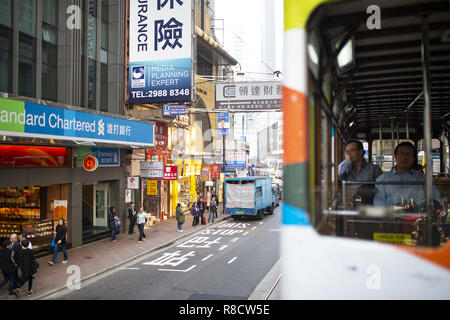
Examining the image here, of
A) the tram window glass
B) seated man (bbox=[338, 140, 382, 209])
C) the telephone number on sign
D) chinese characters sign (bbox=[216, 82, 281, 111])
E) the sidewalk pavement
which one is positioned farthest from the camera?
chinese characters sign (bbox=[216, 82, 281, 111])

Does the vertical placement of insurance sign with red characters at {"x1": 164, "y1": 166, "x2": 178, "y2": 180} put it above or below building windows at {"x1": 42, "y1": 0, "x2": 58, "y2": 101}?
below

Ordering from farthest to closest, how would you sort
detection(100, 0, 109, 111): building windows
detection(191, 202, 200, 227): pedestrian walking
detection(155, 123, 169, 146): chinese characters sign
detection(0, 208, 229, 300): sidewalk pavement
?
1. detection(191, 202, 200, 227): pedestrian walking
2. detection(155, 123, 169, 146): chinese characters sign
3. detection(100, 0, 109, 111): building windows
4. detection(0, 208, 229, 300): sidewalk pavement

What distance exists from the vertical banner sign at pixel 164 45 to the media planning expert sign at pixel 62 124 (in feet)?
7.66

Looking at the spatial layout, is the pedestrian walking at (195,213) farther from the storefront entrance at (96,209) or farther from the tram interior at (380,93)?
the tram interior at (380,93)

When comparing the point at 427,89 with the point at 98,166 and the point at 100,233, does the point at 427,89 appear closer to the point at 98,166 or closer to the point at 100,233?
the point at 98,166

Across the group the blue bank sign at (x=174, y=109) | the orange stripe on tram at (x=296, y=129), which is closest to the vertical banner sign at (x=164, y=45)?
the blue bank sign at (x=174, y=109)

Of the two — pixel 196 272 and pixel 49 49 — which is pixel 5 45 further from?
pixel 196 272

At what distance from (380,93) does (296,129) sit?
4389 millimetres

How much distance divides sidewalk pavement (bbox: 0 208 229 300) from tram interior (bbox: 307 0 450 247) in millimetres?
9469

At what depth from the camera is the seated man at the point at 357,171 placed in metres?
5.63

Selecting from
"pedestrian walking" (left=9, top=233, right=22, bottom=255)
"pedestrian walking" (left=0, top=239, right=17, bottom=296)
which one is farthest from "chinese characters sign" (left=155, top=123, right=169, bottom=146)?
"pedestrian walking" (left=0, top=239, right=17, bottom=296)

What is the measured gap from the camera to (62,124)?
13.1 m

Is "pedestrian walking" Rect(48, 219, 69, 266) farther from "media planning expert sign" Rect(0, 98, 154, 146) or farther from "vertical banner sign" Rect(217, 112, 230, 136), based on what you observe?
"vertical banner sign" Rect(217, 112, 230, 136)

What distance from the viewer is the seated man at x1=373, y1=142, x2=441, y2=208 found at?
481 cm
